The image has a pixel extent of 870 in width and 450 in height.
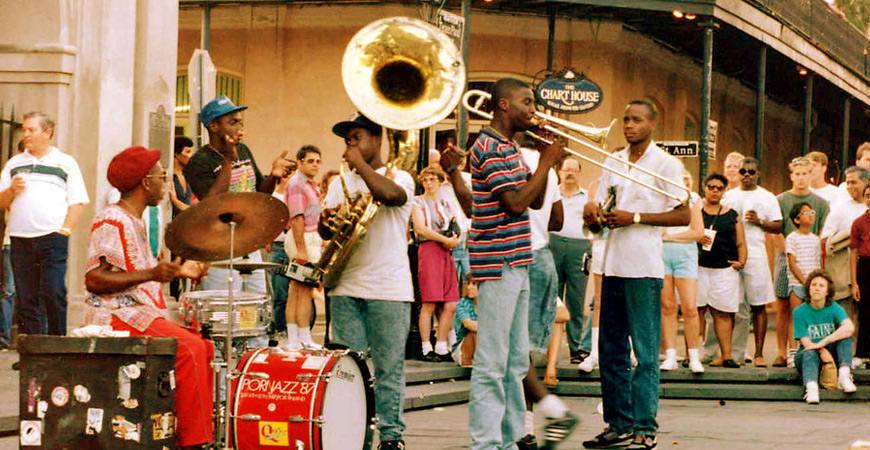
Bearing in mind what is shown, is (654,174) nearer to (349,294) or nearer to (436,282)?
(349,294)

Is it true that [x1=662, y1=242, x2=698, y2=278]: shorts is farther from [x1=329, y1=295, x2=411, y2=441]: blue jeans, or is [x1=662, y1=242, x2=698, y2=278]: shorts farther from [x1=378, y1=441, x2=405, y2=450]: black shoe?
[x1=378, y1=441, x2=405, y2=450]: black shoe

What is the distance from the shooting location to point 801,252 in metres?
14.2

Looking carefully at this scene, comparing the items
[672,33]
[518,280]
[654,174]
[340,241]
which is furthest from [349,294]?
[672,33]

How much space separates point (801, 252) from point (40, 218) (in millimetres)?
6770

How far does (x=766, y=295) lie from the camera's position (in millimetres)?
14477

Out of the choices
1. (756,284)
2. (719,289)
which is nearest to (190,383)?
(719,289)

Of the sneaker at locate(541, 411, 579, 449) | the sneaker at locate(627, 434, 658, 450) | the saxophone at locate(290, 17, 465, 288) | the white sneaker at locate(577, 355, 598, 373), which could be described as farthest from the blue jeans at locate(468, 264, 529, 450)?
the white sneaker at locate(577, 355, 598, 373)

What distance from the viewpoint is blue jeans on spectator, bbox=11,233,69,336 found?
12.3 metres

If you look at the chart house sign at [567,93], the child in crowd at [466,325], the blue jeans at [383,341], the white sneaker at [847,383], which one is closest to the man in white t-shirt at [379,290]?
the blue jeans at [383,341]

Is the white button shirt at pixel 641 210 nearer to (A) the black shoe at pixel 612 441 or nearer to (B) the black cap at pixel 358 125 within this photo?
(A) the black shoe at pixel 612 441

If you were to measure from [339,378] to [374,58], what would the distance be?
201 cm

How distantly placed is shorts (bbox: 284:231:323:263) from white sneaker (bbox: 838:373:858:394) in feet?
14.9

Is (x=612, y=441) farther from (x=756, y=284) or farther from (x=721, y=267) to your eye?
(x=756, y=284)

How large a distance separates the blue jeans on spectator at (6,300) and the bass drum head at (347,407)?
618 cm
